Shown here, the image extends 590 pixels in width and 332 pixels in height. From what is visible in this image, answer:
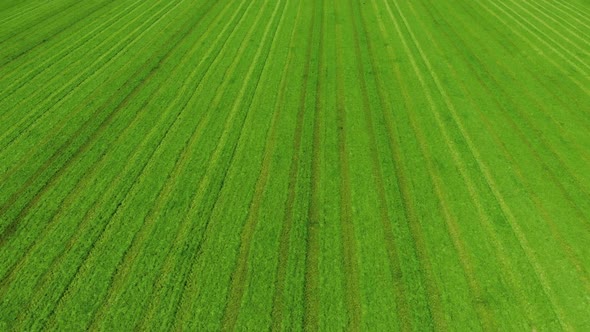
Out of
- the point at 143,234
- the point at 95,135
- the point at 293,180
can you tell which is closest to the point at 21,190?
the point at 95,135

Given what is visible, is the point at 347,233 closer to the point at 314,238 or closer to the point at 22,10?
the point at 314,238

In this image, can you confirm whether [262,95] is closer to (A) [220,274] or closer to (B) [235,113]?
(B) [235,113]

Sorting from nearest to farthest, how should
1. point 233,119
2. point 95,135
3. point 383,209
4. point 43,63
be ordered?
point 383,209 → point 95,135 → point 233,119 → point 43,63

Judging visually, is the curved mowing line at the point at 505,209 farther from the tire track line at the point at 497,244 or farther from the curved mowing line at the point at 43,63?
the curved mowing line at the point at 43,63

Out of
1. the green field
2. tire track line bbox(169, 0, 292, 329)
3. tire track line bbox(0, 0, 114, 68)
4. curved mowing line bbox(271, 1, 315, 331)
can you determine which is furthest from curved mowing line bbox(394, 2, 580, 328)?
tire track line bbox(0, 0, 114, 68)

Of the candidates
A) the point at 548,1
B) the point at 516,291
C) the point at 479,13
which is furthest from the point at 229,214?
the point at 548,1

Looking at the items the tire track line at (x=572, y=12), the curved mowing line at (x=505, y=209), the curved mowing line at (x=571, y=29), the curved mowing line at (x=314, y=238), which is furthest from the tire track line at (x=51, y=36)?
the tire track line at (x=572, y=12)
